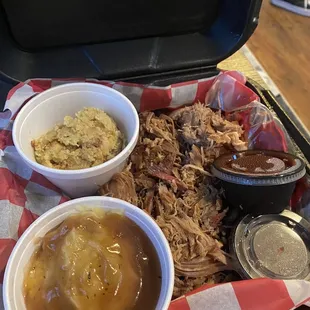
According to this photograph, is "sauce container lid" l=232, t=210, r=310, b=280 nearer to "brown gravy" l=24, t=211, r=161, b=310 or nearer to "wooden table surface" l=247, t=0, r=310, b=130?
"brown gravy" l=24, t=211, r=161, b=310

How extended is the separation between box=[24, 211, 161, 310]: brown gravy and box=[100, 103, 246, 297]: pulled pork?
14cm

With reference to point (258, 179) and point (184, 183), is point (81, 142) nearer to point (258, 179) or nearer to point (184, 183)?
Result: point (184, 183)

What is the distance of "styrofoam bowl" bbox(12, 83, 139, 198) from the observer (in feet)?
3.41

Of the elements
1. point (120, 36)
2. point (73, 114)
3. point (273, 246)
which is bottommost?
point (273, 246)

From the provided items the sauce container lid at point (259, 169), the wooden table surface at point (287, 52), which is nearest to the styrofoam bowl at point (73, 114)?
the sauce container lid at point (259, 169)

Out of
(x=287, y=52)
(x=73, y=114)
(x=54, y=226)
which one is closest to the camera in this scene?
(x=54, y=226)

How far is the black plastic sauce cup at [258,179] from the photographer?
104 cm

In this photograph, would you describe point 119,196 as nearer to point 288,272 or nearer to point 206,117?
point 206,117

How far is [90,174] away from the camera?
1037mm

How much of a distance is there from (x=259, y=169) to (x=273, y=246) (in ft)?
0.64

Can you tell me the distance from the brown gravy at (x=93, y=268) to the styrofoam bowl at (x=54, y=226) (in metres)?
0.01

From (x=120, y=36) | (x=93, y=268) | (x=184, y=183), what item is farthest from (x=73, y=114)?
(x=93, y=268)

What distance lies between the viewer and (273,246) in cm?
108

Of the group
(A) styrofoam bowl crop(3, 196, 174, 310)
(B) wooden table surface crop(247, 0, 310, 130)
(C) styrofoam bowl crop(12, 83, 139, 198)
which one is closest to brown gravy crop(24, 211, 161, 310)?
(A) styrofoam bowl crop(3, 196, 174, 310)
